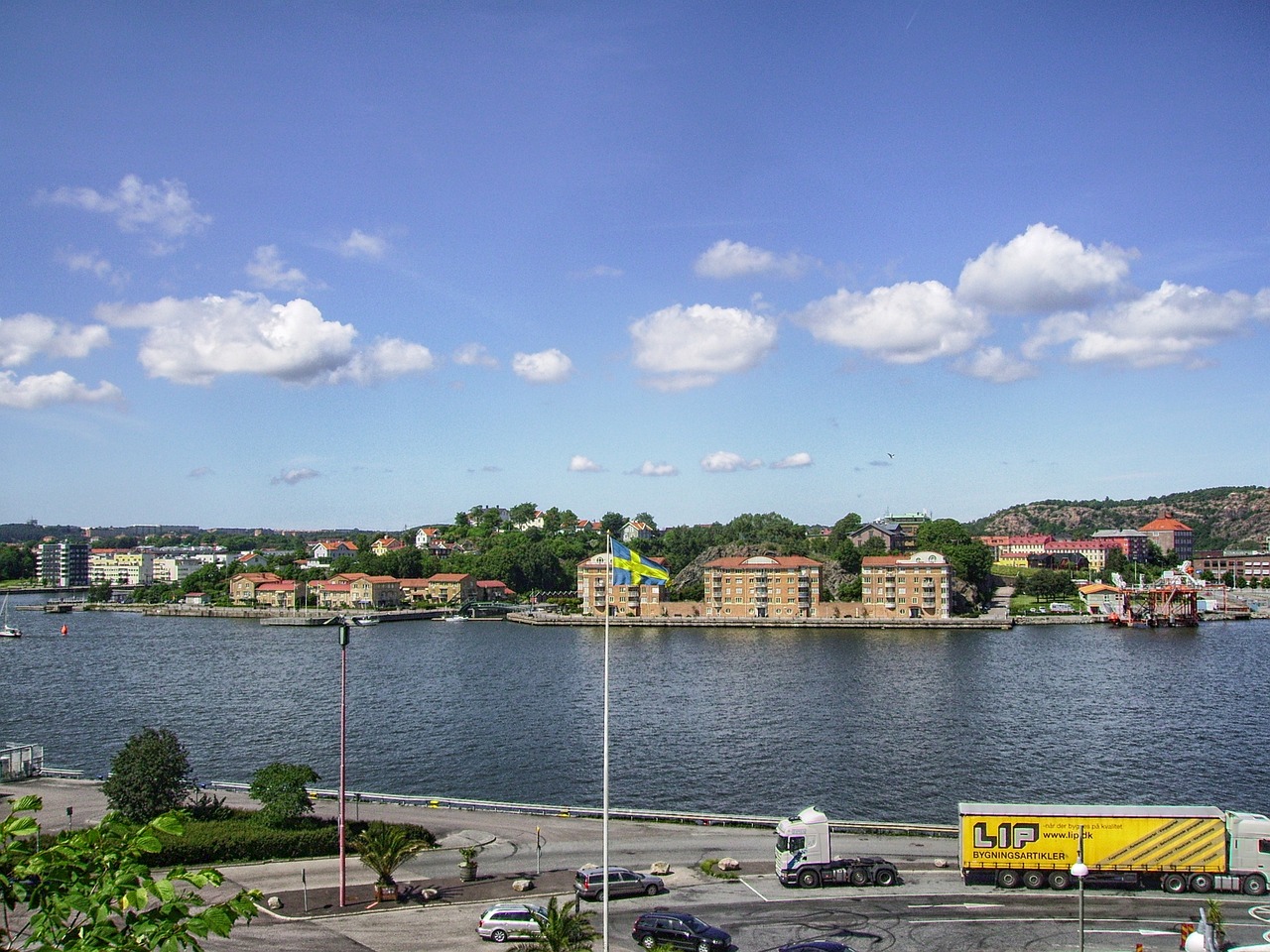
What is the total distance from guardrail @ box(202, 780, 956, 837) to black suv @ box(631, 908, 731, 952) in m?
11.0

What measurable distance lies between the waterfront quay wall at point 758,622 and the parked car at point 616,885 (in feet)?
314

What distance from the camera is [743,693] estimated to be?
6462cm

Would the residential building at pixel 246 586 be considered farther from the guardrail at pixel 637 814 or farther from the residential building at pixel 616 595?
the guardrail at pixel 637 814

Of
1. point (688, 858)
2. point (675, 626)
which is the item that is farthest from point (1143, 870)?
point (675, 626)

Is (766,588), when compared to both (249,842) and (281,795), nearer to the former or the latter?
(281,795)

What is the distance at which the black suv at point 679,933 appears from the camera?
790 inches

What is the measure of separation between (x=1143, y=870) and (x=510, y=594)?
461 ft

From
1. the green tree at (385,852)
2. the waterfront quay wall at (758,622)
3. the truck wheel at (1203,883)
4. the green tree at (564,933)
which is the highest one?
the green tree at (564,933)

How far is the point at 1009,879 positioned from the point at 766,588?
3997 inches

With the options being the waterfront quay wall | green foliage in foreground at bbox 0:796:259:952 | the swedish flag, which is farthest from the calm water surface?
green foliage in foreground at bbox 0:796:259:952

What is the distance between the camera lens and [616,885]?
23.7 metres

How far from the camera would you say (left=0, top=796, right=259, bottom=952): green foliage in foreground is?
5746 millimetres

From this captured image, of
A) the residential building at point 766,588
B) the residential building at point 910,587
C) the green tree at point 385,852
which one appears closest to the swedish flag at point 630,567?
the green tree at point 385,852

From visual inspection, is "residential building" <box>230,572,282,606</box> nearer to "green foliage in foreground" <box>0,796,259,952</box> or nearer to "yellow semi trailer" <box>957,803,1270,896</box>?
"yellow semi trailer" <box>957,803,1270,896</box>
